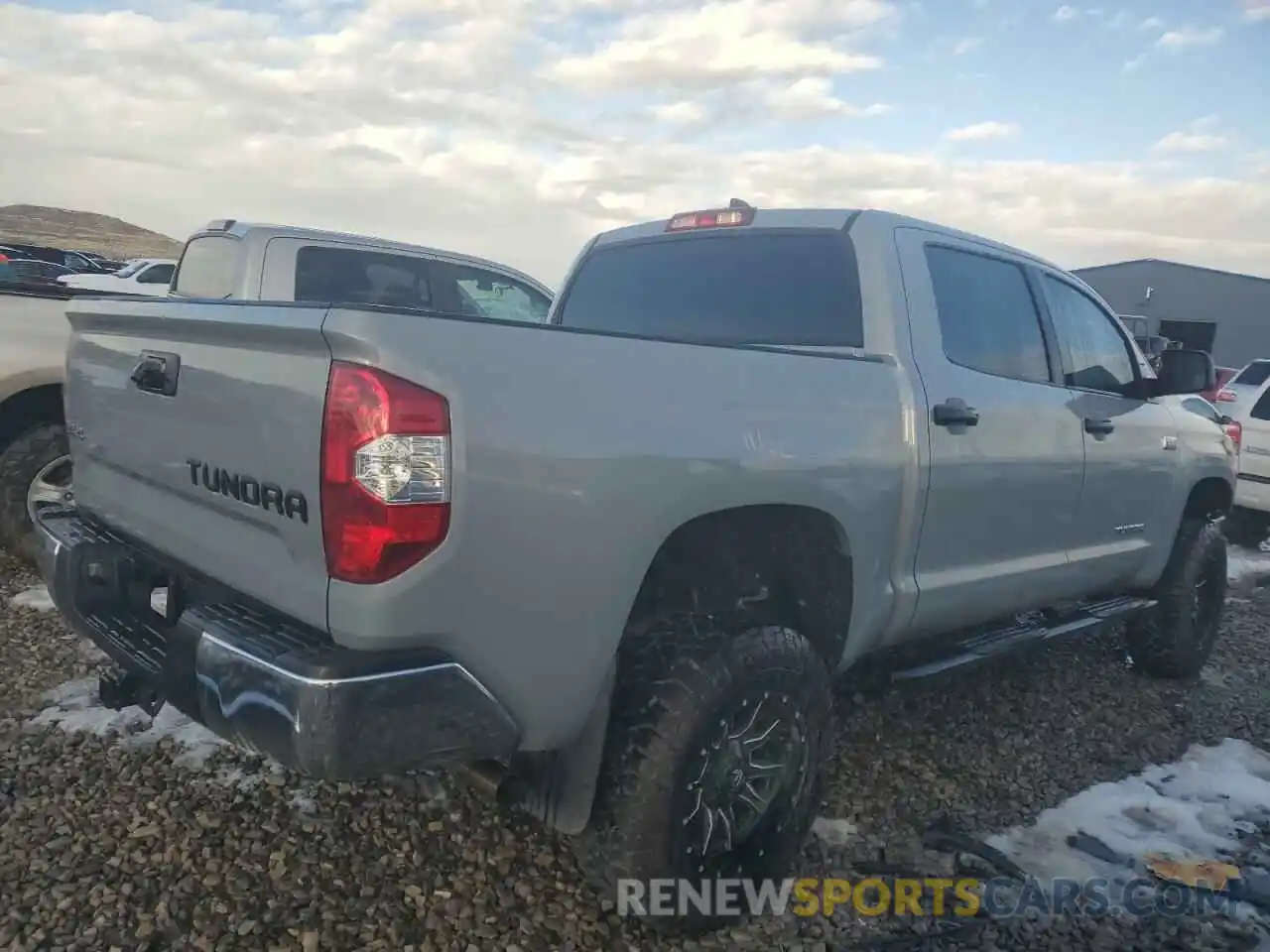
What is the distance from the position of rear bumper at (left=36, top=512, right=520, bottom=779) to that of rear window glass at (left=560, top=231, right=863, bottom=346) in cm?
136

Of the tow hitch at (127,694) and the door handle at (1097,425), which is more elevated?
the door handle at (1097,425)

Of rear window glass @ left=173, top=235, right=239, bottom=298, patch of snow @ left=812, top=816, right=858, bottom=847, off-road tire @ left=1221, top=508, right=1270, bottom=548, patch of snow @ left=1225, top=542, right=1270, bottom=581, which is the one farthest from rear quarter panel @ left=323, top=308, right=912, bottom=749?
off-road tire @ left=1221, top=508, right=1270, bottom=548

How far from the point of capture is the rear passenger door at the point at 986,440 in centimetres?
319

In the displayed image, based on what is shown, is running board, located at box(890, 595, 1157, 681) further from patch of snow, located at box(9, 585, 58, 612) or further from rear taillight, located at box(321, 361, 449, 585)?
patch of snow, located at box(9, 585, 58, 612)

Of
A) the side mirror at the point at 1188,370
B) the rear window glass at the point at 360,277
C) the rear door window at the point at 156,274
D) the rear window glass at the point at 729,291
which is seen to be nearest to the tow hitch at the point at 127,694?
the rear window glass at the point at 729,291

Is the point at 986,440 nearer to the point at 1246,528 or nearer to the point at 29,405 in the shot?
the point at 29,405

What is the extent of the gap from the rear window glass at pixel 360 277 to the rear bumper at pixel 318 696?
455 centimetres

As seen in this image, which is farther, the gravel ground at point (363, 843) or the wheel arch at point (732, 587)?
the gravel ground at point (363, 843)

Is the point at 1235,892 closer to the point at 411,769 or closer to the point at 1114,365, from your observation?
the point at 1114,365

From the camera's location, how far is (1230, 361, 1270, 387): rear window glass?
9109 mm

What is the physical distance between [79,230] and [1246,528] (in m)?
76.8

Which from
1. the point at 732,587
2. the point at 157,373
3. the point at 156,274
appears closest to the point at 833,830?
the point at 732,587

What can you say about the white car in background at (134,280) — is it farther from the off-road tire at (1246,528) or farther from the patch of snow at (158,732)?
the off-road tire at (1246,528)

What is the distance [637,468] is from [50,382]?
Answer: 4.06 meters
